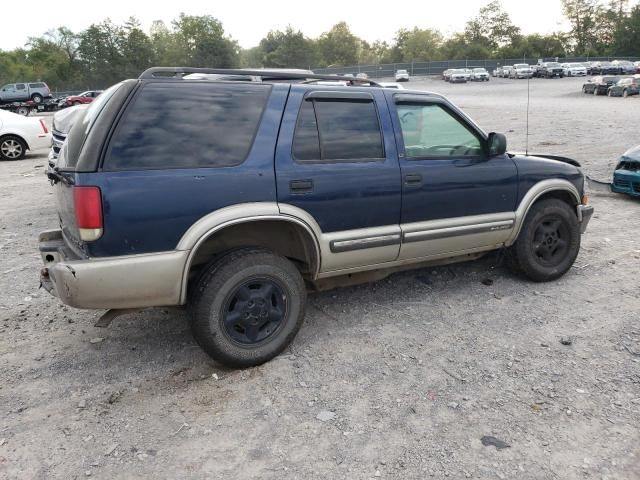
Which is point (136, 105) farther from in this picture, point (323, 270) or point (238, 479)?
point (238, 479)

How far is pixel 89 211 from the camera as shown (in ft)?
9.86

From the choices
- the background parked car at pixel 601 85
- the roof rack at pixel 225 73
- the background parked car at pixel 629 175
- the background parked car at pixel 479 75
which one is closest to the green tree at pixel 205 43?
the background parked car at pixel 479 75

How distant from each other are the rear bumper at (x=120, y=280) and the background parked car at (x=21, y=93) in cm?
4497

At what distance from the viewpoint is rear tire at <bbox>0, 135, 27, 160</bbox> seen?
1332cm

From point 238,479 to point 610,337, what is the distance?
2.91 meters

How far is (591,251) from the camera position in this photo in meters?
5.86

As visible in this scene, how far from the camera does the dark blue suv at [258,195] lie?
3.12 meters

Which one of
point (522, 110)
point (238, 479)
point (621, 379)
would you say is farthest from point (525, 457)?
point (522, 110)

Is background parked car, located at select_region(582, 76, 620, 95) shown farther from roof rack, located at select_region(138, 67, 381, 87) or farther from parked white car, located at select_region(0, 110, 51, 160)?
roof rack, located at select_region(138, 67, 381, 87)

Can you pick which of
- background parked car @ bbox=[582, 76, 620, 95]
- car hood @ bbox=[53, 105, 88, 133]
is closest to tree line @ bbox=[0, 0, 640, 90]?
background parked car @ bbox=[582, 76, 620, 95]

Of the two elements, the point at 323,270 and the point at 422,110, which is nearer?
the point at 323,270

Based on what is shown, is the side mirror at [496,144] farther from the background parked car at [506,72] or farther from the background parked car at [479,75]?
the background parked car at [506,72]

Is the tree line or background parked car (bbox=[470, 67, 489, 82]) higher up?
the tree line

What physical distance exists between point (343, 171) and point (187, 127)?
1.12m
